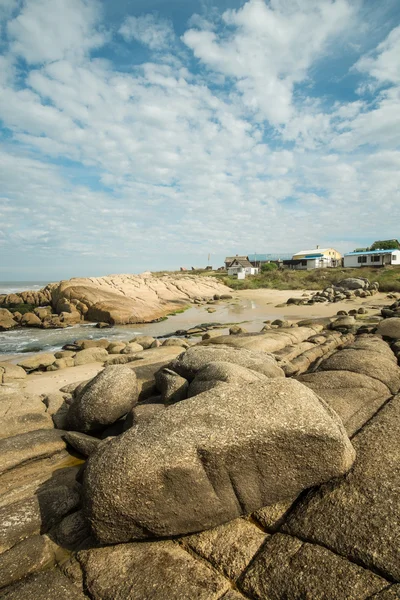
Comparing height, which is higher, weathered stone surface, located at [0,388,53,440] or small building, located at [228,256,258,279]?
small building, located at [228,256,258,279]

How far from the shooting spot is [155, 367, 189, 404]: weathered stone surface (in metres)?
6.68

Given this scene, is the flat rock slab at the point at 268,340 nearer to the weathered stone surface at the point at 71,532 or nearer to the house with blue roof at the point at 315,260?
the weathered stone surface at the point at 71,532

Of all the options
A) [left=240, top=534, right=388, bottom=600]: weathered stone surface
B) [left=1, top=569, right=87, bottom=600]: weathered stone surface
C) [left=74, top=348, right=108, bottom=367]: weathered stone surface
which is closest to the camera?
[left=240, top=534, right=388, bottom=600]: weathered stone surface

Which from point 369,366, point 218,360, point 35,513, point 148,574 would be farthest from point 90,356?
point 148,574

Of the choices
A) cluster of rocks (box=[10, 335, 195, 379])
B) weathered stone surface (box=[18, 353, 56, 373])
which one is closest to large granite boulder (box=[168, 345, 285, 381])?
cluster of rocks (box=[10, 335, 195, 379])

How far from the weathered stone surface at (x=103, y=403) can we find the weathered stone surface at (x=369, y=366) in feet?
15.2

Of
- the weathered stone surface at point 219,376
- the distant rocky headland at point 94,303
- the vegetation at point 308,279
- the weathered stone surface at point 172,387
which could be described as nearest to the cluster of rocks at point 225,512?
the weathered stone surface at point 219,376

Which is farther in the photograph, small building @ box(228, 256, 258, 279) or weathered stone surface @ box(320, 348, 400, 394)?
small building @ box(228, 256, 258, 279)

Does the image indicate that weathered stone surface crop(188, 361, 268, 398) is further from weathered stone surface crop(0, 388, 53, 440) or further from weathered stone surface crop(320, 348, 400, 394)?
weathered stone surface crop(0, 388, 53, 440)

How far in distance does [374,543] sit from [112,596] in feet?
8.17

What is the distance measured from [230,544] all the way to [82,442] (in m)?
3.57

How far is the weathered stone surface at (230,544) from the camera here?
3298 millimetres

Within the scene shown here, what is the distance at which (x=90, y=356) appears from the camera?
53.0 feet

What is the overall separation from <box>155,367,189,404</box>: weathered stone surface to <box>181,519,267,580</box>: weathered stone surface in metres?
3.07
